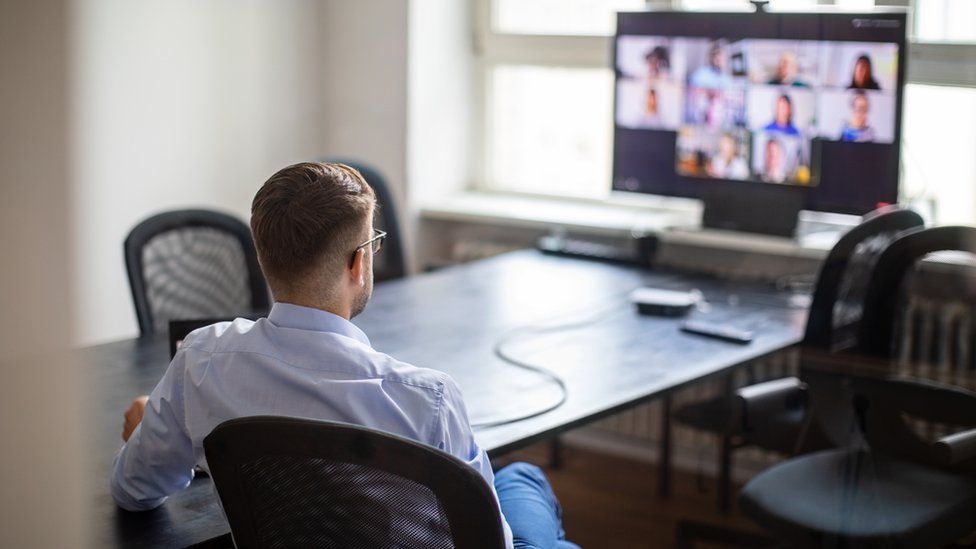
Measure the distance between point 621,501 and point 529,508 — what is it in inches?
65.3

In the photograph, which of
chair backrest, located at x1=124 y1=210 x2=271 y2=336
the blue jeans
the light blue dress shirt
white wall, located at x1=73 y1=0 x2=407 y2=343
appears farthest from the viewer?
white wall, located at x1=73 y1=0 x2=407 y2=343

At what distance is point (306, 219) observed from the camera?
1.65 meters

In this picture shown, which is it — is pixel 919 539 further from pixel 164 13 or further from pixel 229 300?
pixel 164 13

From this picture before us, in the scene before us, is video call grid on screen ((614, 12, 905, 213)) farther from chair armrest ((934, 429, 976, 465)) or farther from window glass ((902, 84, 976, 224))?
chair armrest ((934, 429, 976, 465))

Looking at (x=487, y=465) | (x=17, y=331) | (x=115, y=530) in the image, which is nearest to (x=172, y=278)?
(x=17, y=331)

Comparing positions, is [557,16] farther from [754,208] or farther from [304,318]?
[304,318]

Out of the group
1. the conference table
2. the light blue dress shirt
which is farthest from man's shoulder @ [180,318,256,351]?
the conference table

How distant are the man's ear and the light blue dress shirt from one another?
0.06m

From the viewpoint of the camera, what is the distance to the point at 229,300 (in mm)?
3104

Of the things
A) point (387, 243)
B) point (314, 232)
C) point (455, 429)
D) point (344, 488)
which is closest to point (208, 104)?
point (387, 243)

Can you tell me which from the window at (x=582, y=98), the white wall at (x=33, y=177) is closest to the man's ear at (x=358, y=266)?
the white wall at (x=33, y=177)

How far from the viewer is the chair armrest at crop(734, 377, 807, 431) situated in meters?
2.58

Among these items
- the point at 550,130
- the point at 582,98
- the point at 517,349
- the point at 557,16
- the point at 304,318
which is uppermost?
the point at 557,16

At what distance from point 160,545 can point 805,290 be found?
2.17 metres
